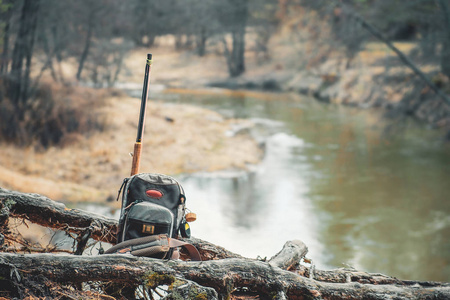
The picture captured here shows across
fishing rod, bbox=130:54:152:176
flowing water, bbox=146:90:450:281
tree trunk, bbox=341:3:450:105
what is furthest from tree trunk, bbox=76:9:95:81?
fishing rod, bbox=130:54:152:176

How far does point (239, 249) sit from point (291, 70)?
73.4 feet

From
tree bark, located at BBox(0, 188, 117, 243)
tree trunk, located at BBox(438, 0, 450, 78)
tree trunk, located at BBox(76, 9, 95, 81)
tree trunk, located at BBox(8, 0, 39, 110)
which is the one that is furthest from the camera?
tree trunk, located at BBox(76, 9, 95, 81)

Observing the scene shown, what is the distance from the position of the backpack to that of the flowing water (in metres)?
5.86

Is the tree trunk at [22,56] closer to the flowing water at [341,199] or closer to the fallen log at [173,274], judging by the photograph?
the flowing water at [341,199]

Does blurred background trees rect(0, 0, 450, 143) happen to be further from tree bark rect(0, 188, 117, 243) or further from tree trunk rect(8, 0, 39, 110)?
tree bark rect(0, 188, 117, 243)

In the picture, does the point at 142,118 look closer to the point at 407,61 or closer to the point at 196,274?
the point at 196,274

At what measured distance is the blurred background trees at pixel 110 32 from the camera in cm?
1276

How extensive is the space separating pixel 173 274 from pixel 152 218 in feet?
1.49

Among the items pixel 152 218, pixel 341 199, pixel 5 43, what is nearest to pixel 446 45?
pixel 341 199

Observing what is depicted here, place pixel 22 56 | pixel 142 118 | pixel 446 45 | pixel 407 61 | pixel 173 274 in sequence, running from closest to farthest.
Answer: pixel 173 274 → pixel 142 118 → pixel 446 45 → pixel 22 56 → pixel 407 61

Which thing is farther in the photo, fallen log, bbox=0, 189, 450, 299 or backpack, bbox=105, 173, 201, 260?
backpack, bbox=105, 173, 201, 260

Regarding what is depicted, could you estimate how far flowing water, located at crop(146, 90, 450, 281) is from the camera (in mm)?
9438

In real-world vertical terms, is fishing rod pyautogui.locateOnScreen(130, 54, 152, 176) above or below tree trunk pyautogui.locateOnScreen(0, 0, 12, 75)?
below

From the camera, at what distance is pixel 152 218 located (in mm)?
2605
